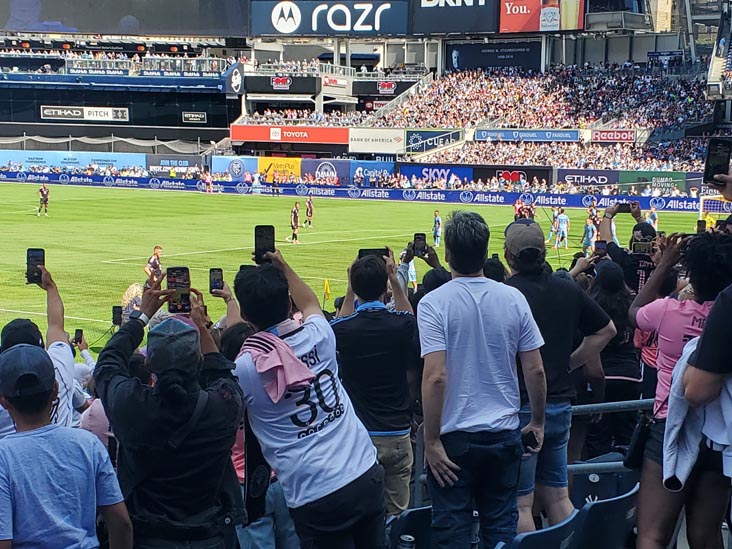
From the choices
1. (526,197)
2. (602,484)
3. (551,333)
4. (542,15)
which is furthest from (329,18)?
(551,333)

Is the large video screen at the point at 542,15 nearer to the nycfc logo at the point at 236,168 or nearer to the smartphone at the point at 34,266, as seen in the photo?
the nycfc logo at the point at 236,168

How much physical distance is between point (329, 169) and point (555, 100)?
58.8ft

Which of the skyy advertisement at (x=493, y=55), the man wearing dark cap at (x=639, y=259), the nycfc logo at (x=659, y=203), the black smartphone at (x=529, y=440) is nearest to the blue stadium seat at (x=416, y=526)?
the black smartphone at (x=529, y=440)

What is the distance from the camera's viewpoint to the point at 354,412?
5.09 metres

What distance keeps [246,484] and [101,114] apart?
266 ft

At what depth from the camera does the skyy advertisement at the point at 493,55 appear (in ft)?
251

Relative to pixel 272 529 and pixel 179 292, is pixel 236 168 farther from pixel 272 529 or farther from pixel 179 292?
pixel 272 529

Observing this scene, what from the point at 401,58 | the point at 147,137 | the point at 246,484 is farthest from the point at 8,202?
the point at 246,484

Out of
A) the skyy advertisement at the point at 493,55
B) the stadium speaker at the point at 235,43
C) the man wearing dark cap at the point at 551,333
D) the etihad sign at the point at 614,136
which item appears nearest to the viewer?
the man wearing dark cap at the point at 551,333

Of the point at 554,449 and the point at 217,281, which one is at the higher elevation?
the point at 217,281

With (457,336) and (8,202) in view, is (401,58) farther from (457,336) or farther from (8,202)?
(457,336)

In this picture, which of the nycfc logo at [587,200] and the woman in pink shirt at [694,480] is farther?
the nycfc logo at [587,200]

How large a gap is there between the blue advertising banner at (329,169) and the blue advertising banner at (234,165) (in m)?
4.37

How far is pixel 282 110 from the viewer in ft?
261
